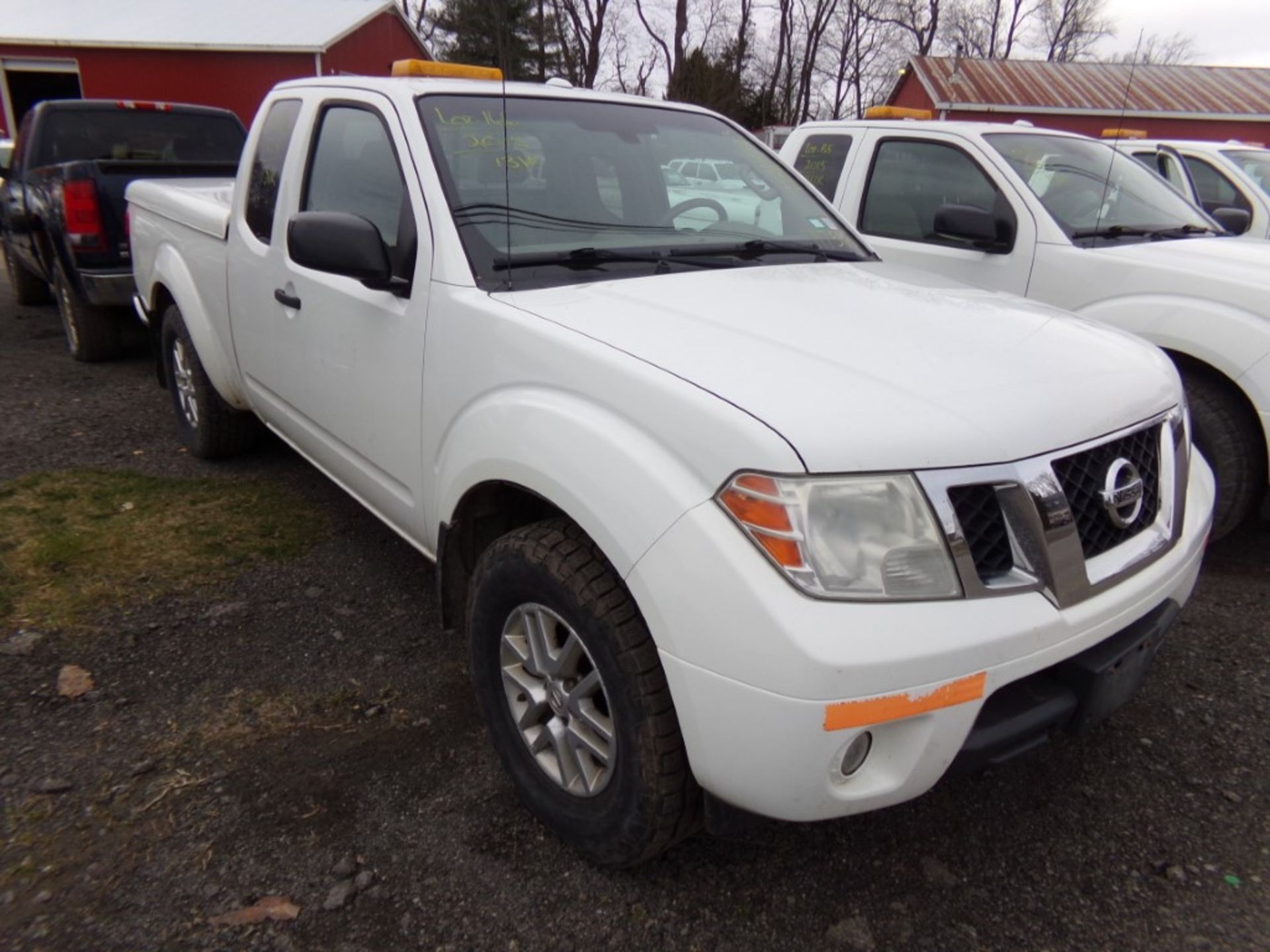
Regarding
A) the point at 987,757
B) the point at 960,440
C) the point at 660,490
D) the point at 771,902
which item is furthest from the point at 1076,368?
the point at 771,902

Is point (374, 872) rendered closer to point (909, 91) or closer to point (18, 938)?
point (18, 938)

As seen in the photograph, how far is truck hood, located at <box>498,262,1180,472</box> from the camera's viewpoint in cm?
171

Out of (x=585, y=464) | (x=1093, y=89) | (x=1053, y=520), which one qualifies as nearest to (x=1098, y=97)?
(x=1093, y=89)

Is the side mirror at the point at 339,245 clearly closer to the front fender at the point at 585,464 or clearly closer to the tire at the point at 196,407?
the front fender at the point at 585,464

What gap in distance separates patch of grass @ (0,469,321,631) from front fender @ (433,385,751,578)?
6.19ft

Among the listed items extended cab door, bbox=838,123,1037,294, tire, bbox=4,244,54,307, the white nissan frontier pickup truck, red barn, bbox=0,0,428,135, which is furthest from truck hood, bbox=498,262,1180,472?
red barn, bbox=0,0,428,135

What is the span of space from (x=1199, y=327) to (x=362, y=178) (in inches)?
133

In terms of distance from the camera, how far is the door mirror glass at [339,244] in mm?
2443

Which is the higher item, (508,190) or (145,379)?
(508,190)

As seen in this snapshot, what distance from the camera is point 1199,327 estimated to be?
374 cm

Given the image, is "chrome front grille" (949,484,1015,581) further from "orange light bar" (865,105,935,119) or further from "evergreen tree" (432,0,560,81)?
"orange light bar" (865,105,935,119)

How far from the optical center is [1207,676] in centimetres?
307

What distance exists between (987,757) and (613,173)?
2.06 meters

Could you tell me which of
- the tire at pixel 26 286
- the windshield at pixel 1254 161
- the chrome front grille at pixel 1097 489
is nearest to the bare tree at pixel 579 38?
the chrome front grille at pixel 1097 489
